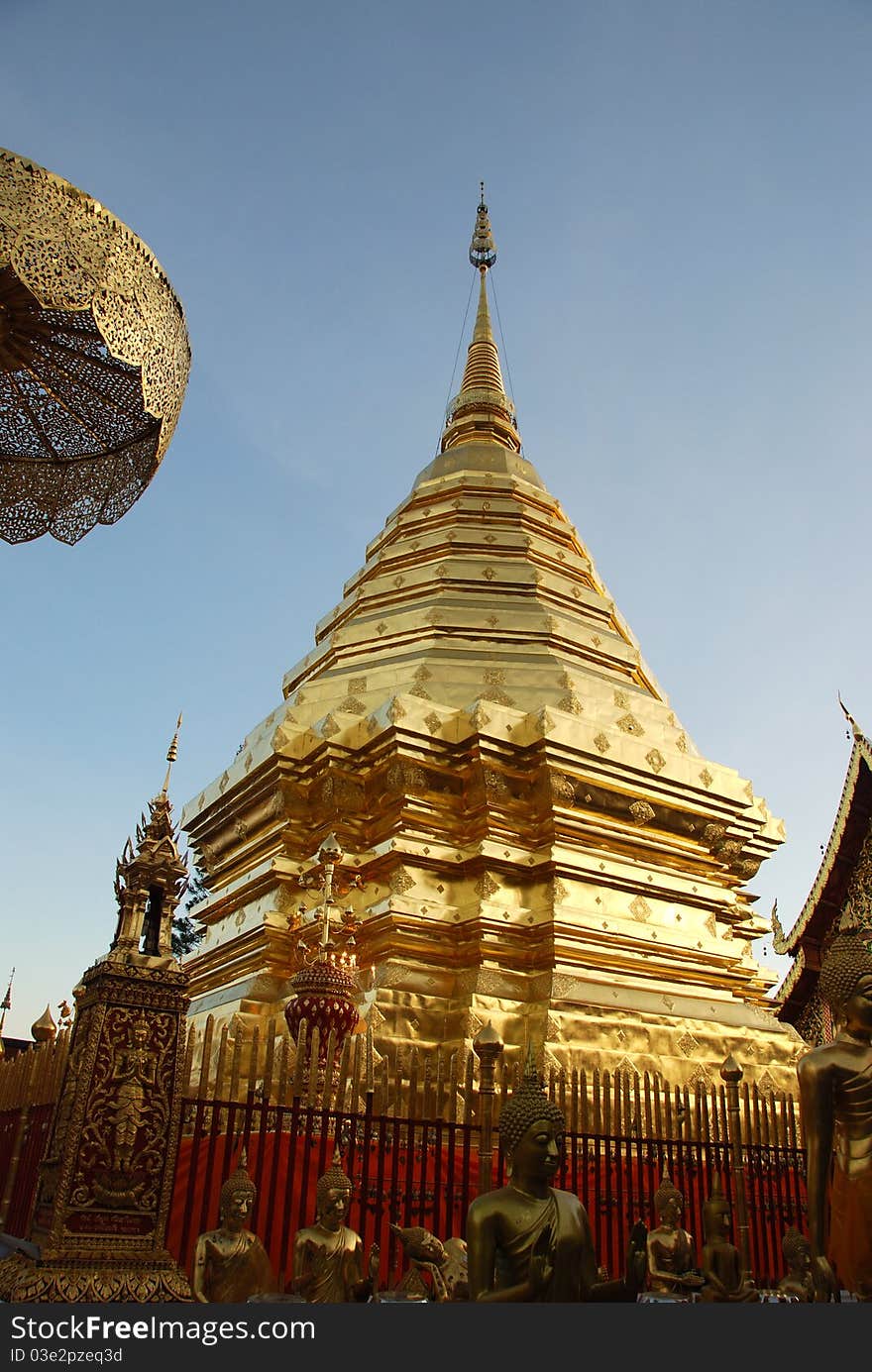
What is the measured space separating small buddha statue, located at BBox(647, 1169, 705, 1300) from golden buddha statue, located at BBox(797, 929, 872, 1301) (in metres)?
1.60

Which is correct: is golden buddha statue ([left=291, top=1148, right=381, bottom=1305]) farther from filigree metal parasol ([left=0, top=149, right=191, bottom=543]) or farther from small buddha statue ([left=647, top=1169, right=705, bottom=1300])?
filigree metal parasol ([left=0, top=149, right=191, bottom=543])

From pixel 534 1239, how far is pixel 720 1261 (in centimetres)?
259

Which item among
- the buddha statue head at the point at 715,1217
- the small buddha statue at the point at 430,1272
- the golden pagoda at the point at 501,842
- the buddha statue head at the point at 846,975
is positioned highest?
the golden pagoda at the point at 501,842

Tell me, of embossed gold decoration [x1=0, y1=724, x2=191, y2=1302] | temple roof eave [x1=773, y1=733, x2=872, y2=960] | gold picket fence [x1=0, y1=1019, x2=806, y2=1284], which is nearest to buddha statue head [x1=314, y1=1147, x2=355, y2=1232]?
gold picket fence [x1=0, y1=1019, x2=806, y2=1284]

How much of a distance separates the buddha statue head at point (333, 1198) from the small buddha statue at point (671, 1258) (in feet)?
5.86

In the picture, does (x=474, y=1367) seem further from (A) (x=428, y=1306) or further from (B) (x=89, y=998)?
(B) (x=89, y=998)

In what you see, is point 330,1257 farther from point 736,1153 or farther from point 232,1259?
point 736,1153

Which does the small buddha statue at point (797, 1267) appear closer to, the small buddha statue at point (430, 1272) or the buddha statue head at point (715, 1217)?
the buddha statue head at point (715, 1217)

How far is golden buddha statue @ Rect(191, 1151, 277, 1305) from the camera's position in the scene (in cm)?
415

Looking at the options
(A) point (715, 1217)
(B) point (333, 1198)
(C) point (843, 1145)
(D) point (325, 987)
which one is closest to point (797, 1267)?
(A) point (715, 1217)

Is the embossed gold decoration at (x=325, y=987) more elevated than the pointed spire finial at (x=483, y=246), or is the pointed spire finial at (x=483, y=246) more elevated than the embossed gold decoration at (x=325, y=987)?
the pointed spire finial at (x=483, y=246)

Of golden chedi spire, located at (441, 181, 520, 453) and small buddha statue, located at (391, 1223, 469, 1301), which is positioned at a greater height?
golden chedi spire, located at (441, 181, 520, 453)

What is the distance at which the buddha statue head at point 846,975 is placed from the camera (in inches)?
159

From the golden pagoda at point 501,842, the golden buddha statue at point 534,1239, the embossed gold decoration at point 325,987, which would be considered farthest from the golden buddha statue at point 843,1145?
the golden pagoda at point 501,842
